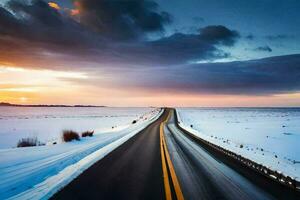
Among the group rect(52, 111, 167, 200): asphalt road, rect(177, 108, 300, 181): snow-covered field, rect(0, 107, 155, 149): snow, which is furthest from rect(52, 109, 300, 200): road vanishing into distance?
rect(0, 107, 155, 149): snow

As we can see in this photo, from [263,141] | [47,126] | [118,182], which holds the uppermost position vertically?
[118,182]

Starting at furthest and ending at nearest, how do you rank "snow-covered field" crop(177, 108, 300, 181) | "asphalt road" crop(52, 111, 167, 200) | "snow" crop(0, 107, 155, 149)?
"snow" crop(0, 107, 155, 149)
"snow-covered field" crop(177, 108, 300, 181)
"asphalt road" crop(52, 111, 167, 200)

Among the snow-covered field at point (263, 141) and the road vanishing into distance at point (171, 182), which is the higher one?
the road vanishing into distance at point (171, 182)

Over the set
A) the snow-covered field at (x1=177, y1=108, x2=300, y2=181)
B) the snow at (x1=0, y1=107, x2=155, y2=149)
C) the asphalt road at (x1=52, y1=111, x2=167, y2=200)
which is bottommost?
the snow at (x1=0, y1=107, x2=155, y2=149)

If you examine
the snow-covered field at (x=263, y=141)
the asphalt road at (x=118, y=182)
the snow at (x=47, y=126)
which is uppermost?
the asphalt road at (x=118, y=182)

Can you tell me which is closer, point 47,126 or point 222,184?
point 222,184

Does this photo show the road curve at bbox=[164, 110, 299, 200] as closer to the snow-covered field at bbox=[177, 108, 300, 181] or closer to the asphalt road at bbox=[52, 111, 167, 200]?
the asphalt road at bbox=[52, 111, 167, 200]

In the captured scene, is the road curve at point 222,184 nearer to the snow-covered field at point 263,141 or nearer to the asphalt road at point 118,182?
the asphalt road at point 118,182

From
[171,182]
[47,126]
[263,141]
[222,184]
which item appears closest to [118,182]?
[171,182]

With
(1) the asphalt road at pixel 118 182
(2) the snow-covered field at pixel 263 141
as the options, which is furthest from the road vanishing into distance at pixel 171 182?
(2) the snow-covered field at pixel 263 141

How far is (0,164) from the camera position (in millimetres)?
9984

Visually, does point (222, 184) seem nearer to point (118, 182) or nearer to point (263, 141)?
point (118, 182)

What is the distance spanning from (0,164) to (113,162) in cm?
443

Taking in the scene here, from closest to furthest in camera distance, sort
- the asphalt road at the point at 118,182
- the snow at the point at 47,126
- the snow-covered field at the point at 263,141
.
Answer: the asphalt road at the point at 118,182, the snow-covered field at the point at 263,141, the snow at the point at 47,126
